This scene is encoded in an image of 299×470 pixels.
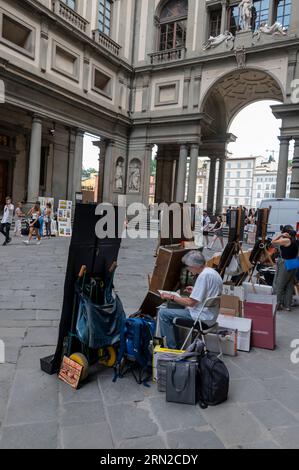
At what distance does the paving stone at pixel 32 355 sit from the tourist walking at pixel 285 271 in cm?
432

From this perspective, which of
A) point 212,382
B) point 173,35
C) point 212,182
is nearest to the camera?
point 212,382

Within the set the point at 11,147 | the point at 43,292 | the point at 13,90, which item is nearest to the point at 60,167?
the point at 11,147

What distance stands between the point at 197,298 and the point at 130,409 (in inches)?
49.3

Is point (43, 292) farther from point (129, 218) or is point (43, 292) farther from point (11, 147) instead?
point (129, 218)

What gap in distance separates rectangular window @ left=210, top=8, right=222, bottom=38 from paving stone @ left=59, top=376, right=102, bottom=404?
24.1m

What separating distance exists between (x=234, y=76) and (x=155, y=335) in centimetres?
2258

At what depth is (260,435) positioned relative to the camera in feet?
9.12

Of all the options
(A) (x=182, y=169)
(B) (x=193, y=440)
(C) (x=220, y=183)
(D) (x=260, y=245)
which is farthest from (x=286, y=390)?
(C) (x=220, y=183)

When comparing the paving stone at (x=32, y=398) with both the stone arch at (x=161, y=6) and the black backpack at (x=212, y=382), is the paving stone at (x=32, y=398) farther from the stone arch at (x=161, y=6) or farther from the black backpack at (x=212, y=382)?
the stone arch at (x=161, y=6)

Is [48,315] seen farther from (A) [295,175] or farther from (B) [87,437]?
(A) [295,175]

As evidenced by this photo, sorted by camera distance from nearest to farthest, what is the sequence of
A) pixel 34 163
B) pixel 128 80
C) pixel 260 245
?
pixel 260 245
pixel 34 163
pixel 128 80

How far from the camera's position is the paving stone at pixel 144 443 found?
2.56 metres

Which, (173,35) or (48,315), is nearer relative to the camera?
(48,315)

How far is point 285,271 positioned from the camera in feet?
21.7
